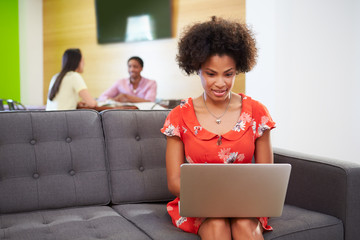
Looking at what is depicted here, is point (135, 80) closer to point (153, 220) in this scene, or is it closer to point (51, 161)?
point (51, 161)

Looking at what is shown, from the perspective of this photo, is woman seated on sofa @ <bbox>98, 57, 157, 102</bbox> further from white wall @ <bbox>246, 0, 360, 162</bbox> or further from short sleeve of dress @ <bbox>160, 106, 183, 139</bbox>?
short sleeve of dress @ <bbox>160, 106, 183, 139</bbox>

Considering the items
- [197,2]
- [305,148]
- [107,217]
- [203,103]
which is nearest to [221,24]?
[203,103]

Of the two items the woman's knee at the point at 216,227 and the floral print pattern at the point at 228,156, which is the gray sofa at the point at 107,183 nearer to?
the woman's knee at the point at 216,227

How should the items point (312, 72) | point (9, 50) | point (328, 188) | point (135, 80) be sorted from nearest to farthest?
point (328, 188) < point (312, 72) < point (135, 80) < point (9, 50)

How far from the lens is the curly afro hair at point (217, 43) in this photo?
5.29ft

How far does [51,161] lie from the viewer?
1880mm

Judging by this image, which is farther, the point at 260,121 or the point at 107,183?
the point at 107,183

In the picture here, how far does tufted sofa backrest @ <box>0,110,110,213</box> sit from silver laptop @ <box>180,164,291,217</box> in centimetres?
70

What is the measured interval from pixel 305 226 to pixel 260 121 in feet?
1.49

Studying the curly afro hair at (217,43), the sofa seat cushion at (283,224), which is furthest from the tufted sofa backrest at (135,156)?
the curly afro hair at (217,43)

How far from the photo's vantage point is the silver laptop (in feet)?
4.30

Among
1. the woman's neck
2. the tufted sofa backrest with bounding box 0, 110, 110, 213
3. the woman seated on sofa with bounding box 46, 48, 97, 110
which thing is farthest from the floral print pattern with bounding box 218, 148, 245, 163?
the woman's neck

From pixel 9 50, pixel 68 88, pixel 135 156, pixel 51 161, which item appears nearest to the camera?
pixel 51 161

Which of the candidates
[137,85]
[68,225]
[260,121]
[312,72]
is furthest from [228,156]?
[137,85]
